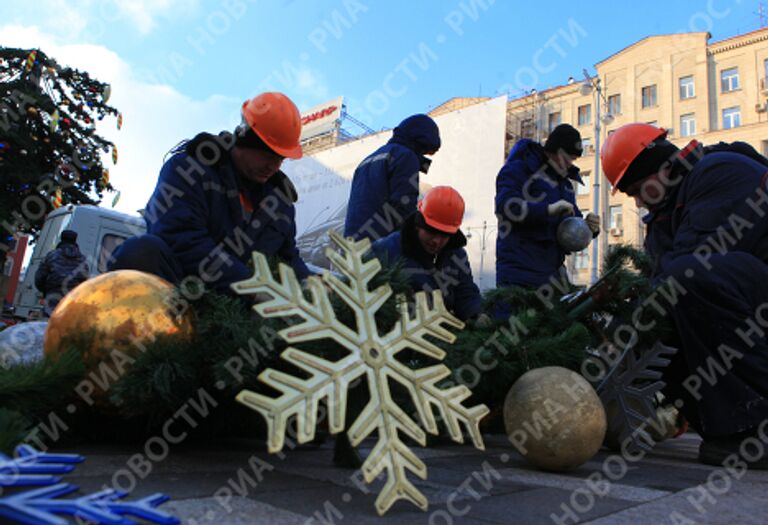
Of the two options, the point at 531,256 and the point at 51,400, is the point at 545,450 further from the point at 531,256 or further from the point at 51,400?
the point at 531,256

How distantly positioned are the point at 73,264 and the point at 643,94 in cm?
3207

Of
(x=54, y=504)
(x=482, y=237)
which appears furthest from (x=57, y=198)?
(x=54, y=504)

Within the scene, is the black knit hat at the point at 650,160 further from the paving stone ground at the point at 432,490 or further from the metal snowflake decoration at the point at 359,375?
the metal snowflake decoration at the point at 359,375

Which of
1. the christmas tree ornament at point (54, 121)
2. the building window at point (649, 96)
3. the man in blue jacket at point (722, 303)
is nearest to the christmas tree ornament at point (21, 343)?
the man in blue jacket at point (722, 303)

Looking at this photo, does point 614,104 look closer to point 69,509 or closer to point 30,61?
point 30,61

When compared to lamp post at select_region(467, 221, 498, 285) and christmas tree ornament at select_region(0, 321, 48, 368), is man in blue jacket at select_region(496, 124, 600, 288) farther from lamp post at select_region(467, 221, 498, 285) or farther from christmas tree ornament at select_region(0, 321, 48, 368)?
lamp post at select_region(467, 221, 498, 285)

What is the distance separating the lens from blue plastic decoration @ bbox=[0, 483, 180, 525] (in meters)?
0.95

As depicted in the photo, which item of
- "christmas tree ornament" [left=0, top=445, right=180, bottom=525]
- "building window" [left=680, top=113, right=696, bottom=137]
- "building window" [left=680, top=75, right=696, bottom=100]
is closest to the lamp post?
"building window" [left=680, top=113, right=696, bottom=137]

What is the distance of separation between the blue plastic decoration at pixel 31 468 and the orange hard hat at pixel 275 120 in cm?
171

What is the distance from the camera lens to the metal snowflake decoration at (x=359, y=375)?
1.34m

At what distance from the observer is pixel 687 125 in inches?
1232

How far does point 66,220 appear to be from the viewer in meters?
10.6

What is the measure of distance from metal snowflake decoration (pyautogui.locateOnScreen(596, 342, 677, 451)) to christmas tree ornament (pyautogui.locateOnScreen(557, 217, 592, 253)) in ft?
4.66

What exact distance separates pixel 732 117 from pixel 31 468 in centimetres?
3463
